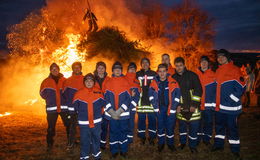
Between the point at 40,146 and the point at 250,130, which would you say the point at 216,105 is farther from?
the point at 40,146

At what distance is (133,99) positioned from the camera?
5.67 meters

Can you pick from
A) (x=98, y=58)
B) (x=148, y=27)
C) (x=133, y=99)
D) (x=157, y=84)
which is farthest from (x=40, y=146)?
(x=148, y=27)

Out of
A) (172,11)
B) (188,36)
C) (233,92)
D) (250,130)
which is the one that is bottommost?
(250,130)

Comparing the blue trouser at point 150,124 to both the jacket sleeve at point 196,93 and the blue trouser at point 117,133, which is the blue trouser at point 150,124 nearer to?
the blue trouser at point 117,133

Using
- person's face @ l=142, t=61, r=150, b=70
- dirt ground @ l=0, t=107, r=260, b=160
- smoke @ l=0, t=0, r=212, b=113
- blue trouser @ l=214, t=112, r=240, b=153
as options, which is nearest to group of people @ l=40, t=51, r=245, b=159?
blue trouser @ l=214, t=112, r=240, b=153

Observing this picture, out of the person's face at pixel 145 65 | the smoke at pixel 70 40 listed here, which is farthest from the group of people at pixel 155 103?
the smoke at pixel 70 40

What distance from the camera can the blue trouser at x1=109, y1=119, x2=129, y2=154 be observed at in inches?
194

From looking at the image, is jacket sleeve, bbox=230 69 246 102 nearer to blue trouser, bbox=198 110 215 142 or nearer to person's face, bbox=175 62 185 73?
blue trouser, bbox=198 110 215 142

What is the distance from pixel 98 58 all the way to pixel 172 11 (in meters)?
19.1

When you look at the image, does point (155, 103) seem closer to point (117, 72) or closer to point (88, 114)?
point (117, 72)

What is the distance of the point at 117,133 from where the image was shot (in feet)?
16.3

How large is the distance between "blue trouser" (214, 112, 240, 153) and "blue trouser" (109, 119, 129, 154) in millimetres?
2378

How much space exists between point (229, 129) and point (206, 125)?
81 cm

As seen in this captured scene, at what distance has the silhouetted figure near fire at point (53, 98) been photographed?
5.31 meters
